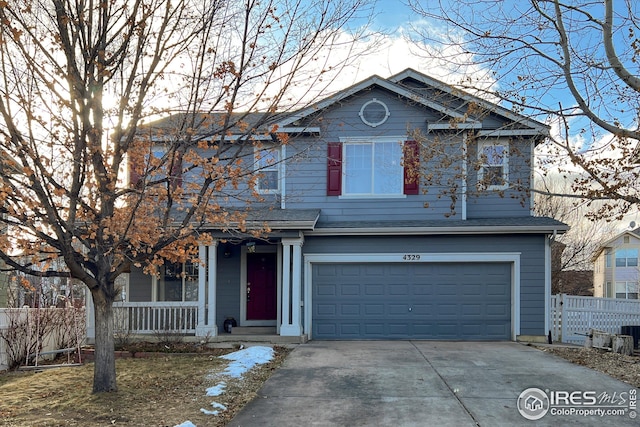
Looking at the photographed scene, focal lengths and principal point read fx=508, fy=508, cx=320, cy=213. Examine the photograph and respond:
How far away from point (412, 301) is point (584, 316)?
4.40 metres

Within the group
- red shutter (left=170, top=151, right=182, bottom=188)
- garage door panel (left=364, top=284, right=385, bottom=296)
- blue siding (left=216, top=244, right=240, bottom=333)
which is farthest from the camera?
blue siding (left=216, top=244, right=240, bottom=333)

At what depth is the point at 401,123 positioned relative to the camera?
13.1 metres

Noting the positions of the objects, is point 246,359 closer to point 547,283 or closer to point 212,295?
point 212,295

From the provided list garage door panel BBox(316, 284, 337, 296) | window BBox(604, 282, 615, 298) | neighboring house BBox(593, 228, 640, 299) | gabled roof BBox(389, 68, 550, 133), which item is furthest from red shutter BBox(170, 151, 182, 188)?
window BBox(604, 282, 615, 298)

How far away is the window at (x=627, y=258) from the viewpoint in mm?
39306

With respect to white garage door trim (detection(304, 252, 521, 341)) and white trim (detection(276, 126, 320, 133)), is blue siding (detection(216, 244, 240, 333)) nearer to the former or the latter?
white garage door trim (detection(304, 252, 521, 341))

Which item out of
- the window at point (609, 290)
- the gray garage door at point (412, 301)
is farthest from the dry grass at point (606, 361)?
the window at point (609, 290)

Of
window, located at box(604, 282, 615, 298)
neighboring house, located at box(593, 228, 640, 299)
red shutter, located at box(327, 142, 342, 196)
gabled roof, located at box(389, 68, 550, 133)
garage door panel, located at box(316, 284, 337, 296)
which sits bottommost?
window, located at box(604, 282, 615, 298)

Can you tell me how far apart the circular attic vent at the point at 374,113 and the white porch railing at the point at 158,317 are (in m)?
6.30

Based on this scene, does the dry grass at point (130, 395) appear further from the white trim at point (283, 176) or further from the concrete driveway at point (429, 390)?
the white trim at point (283, 176)

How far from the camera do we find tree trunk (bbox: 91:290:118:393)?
7027 mm

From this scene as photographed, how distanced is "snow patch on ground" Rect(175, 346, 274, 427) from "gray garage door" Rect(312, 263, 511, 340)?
9.08 ft

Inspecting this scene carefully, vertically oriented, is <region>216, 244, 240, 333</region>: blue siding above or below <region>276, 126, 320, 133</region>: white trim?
below

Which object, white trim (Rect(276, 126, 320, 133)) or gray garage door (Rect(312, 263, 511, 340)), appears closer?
white trim (Rect(276, 126, 320, 133))
